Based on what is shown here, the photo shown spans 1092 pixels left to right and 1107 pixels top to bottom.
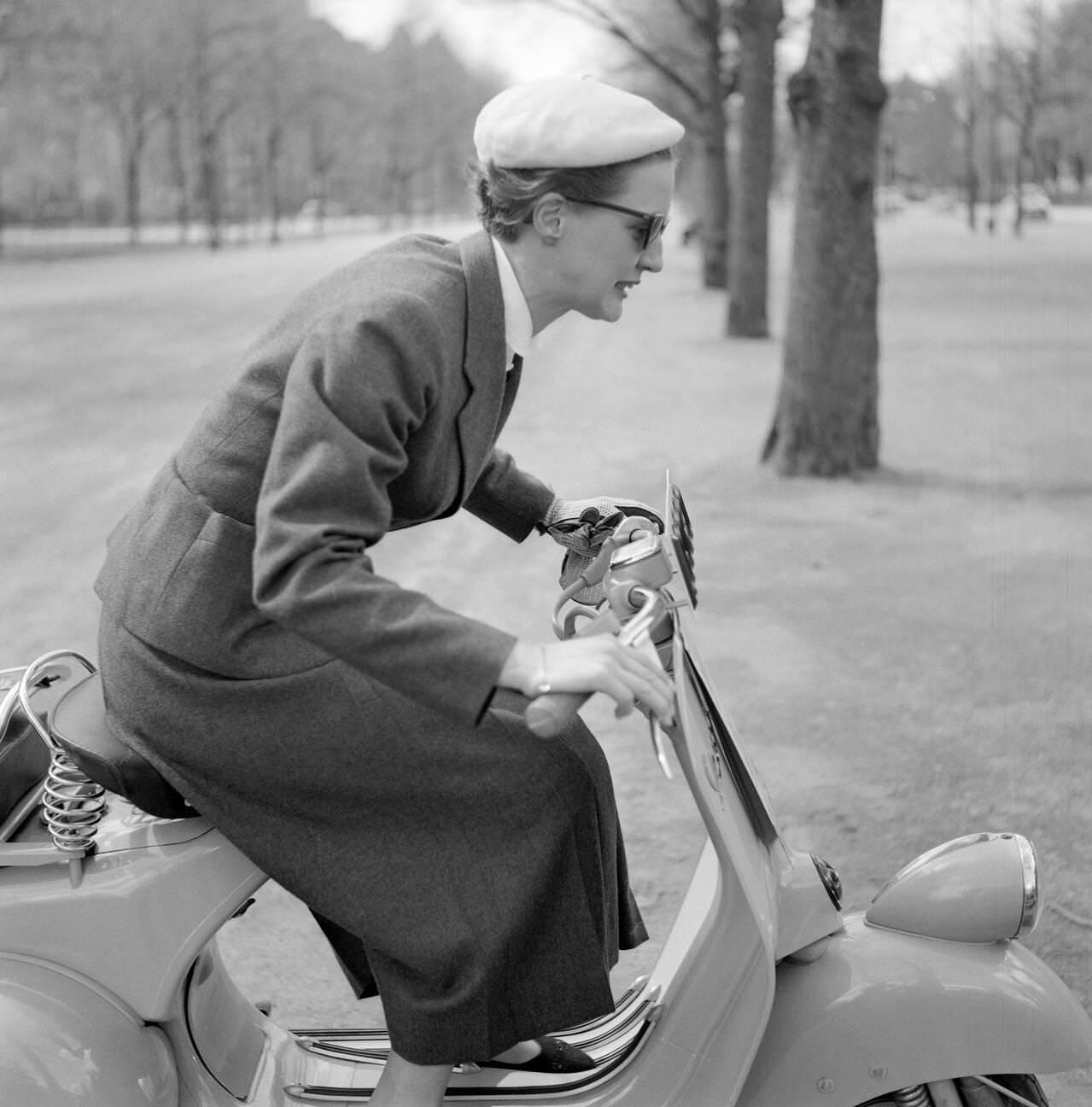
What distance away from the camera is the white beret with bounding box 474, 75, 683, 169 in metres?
1.97

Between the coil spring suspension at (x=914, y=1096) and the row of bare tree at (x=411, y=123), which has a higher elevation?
the row of bare tree at (x=411, y=123)

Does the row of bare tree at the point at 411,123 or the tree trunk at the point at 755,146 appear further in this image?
the tree trunk at the point at 755,146

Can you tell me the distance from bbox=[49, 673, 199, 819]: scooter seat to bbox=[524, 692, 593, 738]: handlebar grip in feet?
2.02

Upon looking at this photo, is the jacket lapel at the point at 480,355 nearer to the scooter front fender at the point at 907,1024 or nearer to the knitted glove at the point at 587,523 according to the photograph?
the knitted glove at the point at 587,523

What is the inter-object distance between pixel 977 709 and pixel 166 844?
3.72 meters

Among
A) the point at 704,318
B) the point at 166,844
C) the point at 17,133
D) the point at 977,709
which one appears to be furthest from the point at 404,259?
the point at 17,133

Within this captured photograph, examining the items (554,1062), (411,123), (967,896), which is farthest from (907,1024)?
(411,123)

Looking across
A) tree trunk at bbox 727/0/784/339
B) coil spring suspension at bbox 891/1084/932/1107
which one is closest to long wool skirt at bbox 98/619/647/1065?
coil spring suspension at bbox 891/1084/932/1107

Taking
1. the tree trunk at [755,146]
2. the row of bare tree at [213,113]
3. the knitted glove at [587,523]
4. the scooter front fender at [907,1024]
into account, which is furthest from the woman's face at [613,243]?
the row of bare tree at [213,113]

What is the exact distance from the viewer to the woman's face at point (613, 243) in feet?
6.72

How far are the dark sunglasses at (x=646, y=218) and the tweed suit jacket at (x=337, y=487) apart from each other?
16 centimetres

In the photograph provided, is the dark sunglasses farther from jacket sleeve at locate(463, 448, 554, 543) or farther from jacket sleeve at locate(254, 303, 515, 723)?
jacket sleeve at locate(463, 448, 554, 543)

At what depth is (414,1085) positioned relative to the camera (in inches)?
84.7

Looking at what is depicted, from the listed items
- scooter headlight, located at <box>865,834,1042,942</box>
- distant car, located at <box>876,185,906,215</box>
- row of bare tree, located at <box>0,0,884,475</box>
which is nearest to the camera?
scooter headlight, located at <box>865,834,1042,942</box>
